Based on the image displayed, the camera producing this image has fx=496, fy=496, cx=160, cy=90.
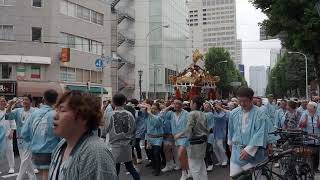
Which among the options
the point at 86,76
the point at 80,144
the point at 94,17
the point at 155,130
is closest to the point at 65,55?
the point at 86,76

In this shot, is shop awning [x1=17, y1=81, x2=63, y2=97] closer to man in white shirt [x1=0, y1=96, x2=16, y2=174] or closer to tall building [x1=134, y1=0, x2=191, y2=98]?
man in white shirt [x1=0, y1=96, x2=16, y2=174]

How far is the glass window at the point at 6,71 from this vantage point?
3922 centimetres

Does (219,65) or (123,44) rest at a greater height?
(123,44)

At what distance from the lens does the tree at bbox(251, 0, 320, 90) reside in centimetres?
1866

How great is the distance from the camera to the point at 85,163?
2.95m

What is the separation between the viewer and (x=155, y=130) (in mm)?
11883

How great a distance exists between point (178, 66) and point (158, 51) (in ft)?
40.7

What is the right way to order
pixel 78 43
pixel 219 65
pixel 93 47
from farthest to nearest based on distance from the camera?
pixel 219 65 < pixel 93 47 < pixel 78 43

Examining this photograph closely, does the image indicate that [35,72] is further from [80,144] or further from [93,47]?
[80,144]

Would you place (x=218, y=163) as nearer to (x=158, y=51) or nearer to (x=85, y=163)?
(x=85, y=163)

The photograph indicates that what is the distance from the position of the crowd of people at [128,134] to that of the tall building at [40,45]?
24.7 meters

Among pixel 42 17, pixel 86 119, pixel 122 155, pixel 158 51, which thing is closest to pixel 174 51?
pixel 158 51

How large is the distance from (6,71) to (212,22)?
113m

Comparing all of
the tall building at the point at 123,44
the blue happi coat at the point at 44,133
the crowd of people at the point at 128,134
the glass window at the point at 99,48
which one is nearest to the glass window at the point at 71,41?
the glass window at the point at 99,48
